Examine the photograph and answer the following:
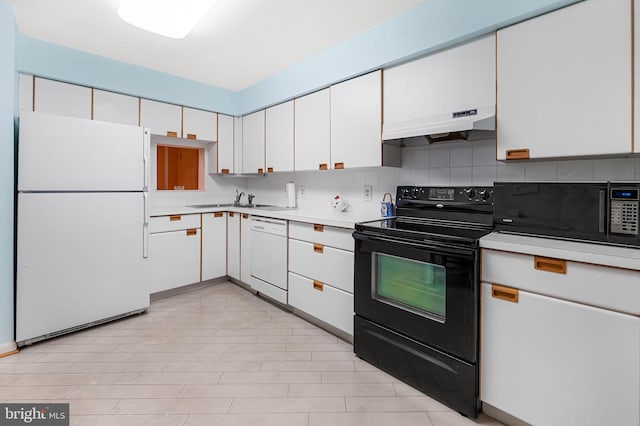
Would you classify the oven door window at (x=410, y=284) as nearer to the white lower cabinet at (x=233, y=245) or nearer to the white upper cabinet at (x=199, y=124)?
the white lower cabinet at (x=233, y=245)

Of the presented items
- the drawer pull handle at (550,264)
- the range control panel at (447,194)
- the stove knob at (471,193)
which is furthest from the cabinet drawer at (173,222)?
the drawer pull handle at (550,264)

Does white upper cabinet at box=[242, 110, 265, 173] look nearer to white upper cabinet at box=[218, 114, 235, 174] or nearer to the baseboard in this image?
white upper cabinet at box=[218, 114, 235, 174]

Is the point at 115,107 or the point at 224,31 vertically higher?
the point at 224,31

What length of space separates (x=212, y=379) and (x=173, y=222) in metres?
1.89

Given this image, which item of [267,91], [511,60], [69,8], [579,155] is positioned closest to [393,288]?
[579,155]

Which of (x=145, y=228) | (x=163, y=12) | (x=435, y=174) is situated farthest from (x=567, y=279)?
(x=145, y=228)

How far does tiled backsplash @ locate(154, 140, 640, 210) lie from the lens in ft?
5.87

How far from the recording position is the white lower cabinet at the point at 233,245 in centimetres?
369

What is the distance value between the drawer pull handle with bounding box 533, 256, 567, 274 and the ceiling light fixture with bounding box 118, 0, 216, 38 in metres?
2.30

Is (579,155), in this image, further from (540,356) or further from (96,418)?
(96,418)

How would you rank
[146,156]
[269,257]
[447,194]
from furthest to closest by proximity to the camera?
1. [269,257]
2. [146,156]
3. [447,194]

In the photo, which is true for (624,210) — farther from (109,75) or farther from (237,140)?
(109,75)

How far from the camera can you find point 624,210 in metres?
1.45

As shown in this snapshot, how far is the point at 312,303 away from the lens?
268 cm
